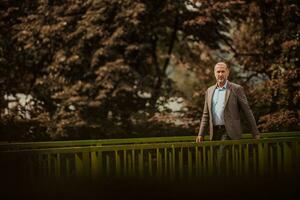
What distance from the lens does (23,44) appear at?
57.7 ft

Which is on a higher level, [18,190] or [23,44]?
[23,44]

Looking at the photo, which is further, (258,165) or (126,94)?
(126,94)

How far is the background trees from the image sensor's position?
51.4 feet

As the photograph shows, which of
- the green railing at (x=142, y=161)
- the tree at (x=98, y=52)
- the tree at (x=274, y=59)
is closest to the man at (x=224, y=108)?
the green railing at (x=142, y=161)

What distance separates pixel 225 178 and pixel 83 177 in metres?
1.78

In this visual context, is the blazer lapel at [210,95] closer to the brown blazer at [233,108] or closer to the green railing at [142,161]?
the brown blazer at [233,108]

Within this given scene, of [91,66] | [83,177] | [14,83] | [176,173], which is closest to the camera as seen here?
[83,177]

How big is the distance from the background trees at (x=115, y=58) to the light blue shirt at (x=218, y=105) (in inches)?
235

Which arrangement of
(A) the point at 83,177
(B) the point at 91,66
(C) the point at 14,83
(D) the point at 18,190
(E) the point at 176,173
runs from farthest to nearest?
(C) the point at 14,83
(B) the point at 91,66
(E) the point at 176,173
(A) the point at 83,177
(D) the point at 18,190

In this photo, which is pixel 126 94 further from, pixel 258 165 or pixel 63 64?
pixel 258 165

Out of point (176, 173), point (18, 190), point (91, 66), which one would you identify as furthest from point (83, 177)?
point (91, 66)

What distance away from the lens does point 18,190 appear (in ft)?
24.1

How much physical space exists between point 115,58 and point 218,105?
7.99 meters

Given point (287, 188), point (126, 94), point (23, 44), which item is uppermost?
point (23, 44)
